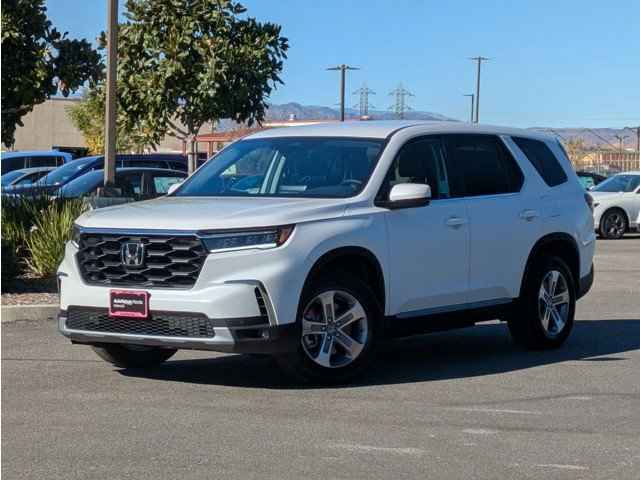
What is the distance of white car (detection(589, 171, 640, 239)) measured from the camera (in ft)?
102

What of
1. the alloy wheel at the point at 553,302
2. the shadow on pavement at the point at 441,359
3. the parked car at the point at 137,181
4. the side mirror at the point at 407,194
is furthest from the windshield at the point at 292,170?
the parked car at the point at 137,181

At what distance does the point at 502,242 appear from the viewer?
11.1 metres

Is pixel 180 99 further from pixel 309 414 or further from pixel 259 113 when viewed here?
pixel 309 414

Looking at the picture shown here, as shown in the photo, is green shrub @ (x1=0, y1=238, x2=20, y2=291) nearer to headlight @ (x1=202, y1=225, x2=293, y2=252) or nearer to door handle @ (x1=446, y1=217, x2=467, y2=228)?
door handle @ (x1=446, y1=217, x2=467, y2=228)

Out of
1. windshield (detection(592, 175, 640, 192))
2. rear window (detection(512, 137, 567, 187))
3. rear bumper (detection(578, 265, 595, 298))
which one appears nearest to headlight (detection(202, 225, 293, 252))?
rear window (detection(512, 137, 567, 187))

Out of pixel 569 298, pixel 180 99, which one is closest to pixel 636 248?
pixel 180 99

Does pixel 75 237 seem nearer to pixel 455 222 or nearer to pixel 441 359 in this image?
pixel 455 222

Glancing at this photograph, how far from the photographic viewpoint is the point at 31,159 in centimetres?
4000

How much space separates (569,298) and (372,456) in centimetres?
488

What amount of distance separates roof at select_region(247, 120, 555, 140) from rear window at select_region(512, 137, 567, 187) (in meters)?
0.42

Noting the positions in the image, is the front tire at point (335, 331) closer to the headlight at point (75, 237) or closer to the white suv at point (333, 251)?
the white suv at point (333, 251)

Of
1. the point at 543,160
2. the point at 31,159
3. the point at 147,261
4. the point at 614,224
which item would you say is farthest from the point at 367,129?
the point at 31,159

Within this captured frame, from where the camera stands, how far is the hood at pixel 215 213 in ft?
30.1

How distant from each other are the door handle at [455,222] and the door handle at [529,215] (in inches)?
33.7
